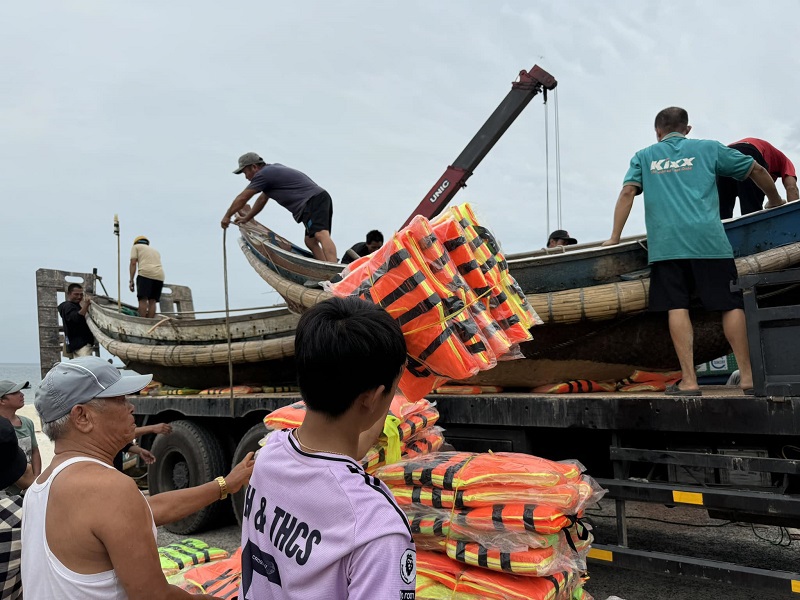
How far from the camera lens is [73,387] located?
2.00 meters

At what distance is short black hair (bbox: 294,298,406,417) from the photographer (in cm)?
138

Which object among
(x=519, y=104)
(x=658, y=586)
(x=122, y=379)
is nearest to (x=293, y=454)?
(x=122, y=379)

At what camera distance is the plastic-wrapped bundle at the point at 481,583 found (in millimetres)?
2912

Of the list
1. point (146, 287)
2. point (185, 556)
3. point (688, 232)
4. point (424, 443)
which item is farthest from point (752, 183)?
point (146, 287)

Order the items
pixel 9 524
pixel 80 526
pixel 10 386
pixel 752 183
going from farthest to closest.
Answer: pixel 752 183 → pixel 10 386 → pixel 9 524 → pixel 80 526

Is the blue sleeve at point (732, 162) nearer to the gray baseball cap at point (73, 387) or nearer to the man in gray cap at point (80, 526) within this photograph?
the gray baseball cap at point (73, 387)

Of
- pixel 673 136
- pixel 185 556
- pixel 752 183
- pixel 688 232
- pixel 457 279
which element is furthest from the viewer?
pixel 752 183

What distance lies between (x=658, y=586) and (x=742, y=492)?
1.67 meters

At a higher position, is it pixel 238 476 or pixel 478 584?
pixel 238 476

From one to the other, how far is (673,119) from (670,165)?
0.36 m

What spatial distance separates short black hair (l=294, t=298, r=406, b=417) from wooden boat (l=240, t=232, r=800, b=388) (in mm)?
3382

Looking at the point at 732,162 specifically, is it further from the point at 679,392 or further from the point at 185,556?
the point at 185,556

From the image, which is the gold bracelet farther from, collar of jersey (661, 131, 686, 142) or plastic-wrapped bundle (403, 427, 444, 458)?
collar of jersey (661, 131, 686, 142)

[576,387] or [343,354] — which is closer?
[343,354]
